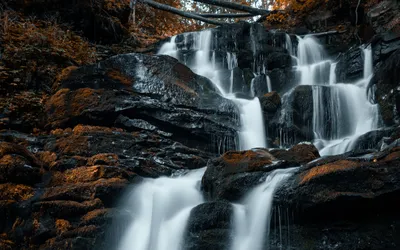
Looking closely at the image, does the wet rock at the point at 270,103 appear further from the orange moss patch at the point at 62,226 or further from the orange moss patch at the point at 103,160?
the orange moss patch at the point at 62,226

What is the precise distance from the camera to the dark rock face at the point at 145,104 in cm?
848

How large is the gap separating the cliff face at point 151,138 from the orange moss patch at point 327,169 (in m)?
0.02

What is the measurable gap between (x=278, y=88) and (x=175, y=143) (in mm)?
5031

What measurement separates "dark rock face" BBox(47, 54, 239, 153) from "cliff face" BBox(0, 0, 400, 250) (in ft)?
0.10

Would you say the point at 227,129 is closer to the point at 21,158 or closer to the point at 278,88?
the point at 278,88

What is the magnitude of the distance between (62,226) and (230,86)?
25.8 feet

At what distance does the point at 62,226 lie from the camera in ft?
17.2

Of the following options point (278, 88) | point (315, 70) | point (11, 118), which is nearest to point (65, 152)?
point (11, 118)

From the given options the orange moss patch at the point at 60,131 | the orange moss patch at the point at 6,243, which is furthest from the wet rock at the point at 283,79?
the orange moss patch at the point at 6,243

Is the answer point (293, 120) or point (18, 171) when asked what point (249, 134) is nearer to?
point (293, 120)

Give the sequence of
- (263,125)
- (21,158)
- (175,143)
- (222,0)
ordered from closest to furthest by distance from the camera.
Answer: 1. (21,158)
2. (175,143)
3. (263,125)
4. (222,0)

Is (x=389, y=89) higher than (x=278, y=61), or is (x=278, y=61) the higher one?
(x=278, y=61)

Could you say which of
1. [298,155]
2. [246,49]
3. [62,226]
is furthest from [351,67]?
[62,226]

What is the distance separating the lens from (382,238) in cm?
432
